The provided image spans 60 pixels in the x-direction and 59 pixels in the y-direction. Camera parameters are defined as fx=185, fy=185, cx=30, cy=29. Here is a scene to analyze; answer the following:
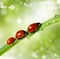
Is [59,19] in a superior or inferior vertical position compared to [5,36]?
superior

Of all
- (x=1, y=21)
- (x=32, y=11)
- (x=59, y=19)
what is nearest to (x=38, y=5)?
(x=32, y=11)

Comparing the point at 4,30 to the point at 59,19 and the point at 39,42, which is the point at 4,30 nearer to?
the point at 39,42

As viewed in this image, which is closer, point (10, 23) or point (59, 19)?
point (59, 19)

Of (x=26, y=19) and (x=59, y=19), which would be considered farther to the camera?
(x=26, y=19)

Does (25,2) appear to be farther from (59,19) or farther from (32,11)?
(59,19)

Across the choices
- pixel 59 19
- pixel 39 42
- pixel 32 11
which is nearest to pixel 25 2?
pixel 32 11

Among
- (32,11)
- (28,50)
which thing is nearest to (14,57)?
(28,50)

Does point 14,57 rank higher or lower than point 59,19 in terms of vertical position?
lower

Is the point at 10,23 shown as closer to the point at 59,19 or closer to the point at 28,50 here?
the point at 28,50
